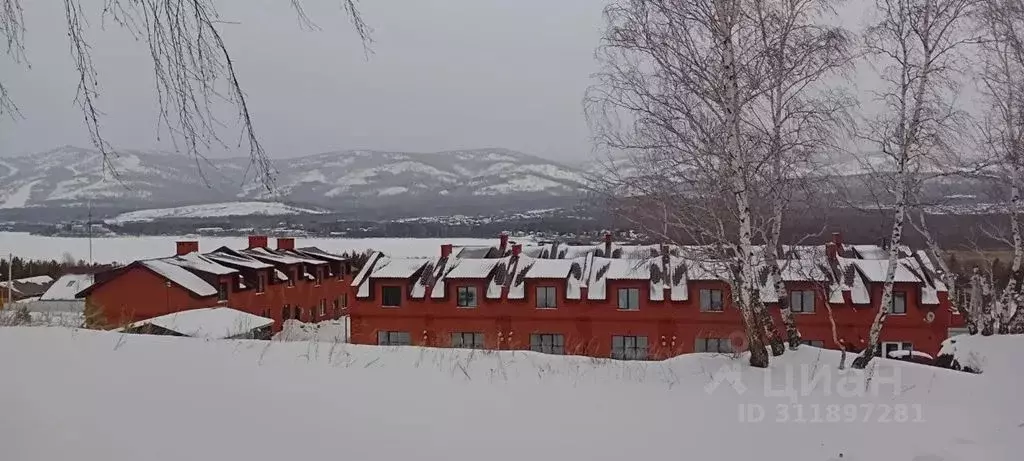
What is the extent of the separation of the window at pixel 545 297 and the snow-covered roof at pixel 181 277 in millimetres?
12343

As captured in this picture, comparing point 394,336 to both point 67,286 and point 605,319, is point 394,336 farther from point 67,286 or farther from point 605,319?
point 67,286

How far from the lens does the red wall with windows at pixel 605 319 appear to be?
2136 centimetres

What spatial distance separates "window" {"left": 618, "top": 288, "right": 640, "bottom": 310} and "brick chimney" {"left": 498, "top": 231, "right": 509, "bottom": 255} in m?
7.37

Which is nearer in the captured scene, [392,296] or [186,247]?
[392,296]

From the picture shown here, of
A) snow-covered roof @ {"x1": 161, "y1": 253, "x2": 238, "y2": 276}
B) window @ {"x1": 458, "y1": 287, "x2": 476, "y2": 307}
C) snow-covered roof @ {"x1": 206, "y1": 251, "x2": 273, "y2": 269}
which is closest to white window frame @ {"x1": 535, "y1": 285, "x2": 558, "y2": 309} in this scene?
window @ {"x1": 458, "y1": 287, "x2": 476, "y2": 307}

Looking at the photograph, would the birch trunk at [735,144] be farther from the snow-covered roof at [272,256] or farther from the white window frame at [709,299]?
the snow-covered roof at [272,256]

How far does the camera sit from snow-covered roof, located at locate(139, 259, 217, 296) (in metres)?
24.9

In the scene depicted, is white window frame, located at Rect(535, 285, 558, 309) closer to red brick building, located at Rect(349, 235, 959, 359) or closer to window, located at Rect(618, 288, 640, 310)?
red brick building, located at Rect(349, 235, 959, 359)

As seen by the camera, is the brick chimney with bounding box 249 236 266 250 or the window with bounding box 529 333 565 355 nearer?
the window with bounding box 529 333 565 355

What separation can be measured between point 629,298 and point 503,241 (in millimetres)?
8907

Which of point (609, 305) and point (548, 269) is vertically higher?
point (548, 269)

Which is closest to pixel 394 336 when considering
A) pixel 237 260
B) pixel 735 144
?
pixel 237 260

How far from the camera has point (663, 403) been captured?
5.95 metres

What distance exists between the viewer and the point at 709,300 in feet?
73.4
